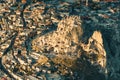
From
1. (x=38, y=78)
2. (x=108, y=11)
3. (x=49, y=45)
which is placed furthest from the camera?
(x=108, y=11)

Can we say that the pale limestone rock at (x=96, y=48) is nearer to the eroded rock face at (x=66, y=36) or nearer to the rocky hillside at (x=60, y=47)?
the rocky hillside at (x=60, y=47)

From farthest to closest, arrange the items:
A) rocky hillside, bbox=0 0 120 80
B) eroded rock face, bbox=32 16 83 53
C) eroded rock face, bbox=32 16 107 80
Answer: eroded rock face, bbox=32 16 83 53, eroded rock face, bbox=32 16 107 80, rocky hillside, bbox=0 0 120 80

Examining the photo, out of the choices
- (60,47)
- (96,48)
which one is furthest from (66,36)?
(96,48)

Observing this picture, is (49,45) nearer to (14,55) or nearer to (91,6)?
(14,55)

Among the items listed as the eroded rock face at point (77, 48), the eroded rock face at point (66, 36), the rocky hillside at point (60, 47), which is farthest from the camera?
the eroded rock face at point (66, 36)

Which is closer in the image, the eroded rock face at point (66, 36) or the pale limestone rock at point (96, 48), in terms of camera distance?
the pale limestone rock at point (96, 48)

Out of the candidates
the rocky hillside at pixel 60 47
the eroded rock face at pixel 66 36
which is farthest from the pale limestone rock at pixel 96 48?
the eroded rock face at pixel 66 36

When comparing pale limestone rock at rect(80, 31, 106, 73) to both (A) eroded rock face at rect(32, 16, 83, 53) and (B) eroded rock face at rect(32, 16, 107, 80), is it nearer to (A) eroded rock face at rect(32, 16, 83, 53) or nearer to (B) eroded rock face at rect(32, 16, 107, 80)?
(B) eroded rock face at rect(32, 16, 107, 80)

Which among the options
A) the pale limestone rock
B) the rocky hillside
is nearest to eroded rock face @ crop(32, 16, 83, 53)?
the rocky hillside

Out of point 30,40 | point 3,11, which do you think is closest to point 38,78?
point 30,40
